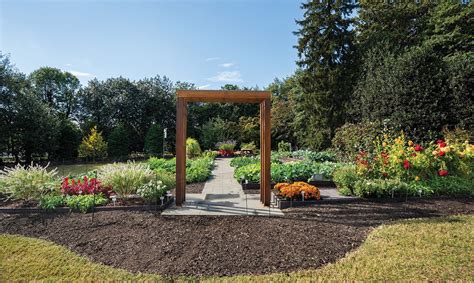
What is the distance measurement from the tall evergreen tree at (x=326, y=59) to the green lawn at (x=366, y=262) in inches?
511

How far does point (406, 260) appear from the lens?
322cm

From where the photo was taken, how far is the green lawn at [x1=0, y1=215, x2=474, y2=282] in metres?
2.89

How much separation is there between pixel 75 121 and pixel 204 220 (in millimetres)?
23257

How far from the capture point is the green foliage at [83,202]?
4.94 meters

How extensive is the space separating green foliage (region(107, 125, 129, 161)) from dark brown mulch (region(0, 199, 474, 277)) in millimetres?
16480

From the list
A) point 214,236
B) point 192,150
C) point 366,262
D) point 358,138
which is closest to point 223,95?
point 214,236

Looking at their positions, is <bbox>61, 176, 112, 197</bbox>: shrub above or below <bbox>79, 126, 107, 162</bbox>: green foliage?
below

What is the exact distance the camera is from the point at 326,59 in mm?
16484

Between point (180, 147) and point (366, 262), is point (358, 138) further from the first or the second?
point (366, 262)

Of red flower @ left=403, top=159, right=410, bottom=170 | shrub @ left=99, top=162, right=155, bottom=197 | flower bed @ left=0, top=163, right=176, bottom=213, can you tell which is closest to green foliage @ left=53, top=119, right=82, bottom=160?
flower bed @ left=0, top=163, right=176, bottom=213

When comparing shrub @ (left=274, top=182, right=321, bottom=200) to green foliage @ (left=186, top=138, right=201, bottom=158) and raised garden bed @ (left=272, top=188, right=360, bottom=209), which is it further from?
green foliage @ (left=186, top=138, right=201, bottom=158)

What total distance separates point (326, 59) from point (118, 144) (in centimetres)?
1622

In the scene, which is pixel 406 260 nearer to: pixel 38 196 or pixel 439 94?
pixel 38 196

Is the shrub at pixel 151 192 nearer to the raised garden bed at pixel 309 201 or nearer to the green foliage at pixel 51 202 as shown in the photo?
the green foliage at pixel 51 202
